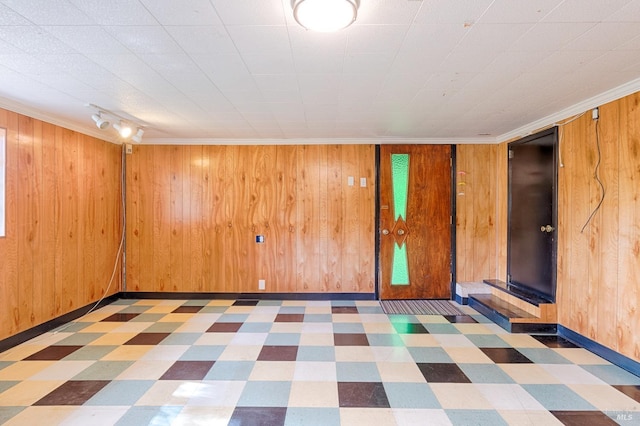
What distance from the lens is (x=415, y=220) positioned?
15.2ft

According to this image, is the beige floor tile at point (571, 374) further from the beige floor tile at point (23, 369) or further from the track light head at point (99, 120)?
the track light head at point (99, 120)

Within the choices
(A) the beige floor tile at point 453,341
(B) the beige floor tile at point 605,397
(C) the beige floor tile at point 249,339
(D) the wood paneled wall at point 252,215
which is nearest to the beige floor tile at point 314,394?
(C) the beige floor tile at point 249,339

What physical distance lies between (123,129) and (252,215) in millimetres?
1937

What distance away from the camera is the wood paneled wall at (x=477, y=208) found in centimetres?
464

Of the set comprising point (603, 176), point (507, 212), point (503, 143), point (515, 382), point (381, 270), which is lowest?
point (515, 382)

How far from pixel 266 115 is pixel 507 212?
139 inches

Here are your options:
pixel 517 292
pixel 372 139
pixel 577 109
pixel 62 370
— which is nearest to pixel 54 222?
pixel 62 370

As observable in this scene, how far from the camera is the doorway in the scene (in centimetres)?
355

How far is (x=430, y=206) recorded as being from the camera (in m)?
4.64

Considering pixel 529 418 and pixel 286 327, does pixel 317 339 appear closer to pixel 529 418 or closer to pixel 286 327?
pixel 286 327

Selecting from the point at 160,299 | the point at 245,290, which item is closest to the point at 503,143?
the point at 245,290

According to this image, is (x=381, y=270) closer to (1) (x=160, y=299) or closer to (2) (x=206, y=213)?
(2) (x=206, y=213)

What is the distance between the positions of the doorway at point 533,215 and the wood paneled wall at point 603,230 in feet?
0.47

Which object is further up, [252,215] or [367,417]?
[252,215]
